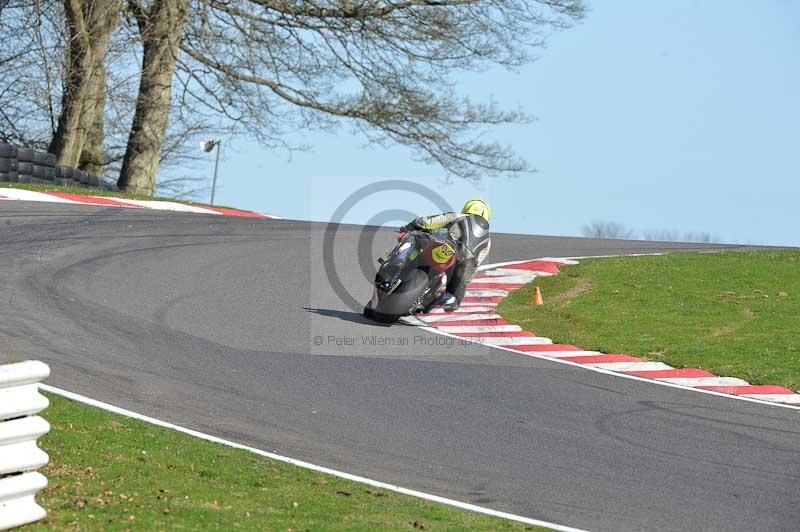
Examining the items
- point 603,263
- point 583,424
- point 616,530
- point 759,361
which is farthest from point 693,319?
point 616,530

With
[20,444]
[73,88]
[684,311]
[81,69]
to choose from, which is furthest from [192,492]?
[73,88]

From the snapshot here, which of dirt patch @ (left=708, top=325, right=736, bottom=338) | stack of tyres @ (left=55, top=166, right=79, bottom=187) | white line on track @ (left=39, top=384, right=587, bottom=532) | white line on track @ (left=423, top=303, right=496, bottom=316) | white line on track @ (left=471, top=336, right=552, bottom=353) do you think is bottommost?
white line on track @ (left=39, top=384, right=587, bottom=532)

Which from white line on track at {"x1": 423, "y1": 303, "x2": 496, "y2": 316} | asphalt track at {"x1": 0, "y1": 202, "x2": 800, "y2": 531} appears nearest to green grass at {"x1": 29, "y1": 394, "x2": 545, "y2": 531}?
asphalt track at {"x1": 0, "y1": 202, "x2": 800, "y2": 531}

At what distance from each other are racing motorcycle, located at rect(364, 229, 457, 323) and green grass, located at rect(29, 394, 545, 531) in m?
4.82

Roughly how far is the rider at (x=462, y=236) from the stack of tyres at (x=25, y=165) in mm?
11165

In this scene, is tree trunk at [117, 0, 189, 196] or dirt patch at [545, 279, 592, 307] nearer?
dirt patch at [545, 279, 592, 307]

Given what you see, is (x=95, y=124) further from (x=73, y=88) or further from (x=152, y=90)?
(x=73, y=88)

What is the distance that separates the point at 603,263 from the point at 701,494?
10.4 m

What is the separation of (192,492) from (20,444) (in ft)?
3.46

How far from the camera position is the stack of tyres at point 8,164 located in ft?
69.6

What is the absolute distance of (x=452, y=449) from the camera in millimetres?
8352

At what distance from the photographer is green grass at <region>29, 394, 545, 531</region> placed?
6.20 m

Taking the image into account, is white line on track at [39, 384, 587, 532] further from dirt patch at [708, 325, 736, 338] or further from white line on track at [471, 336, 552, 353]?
dirt patch at [708, 325, 736, 338]

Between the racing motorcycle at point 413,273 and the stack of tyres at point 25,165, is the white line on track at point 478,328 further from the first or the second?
the stack of tyres at point 25,165
